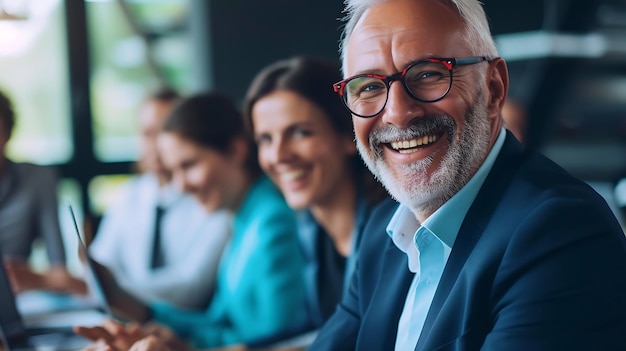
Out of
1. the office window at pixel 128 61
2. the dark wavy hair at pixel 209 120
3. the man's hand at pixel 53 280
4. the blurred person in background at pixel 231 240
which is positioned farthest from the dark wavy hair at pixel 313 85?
the office window at pixel 128 61

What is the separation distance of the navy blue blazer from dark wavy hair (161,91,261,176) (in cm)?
118

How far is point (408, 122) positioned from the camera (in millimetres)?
799

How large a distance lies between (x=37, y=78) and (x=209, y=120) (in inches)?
42.0

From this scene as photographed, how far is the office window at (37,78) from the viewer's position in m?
1.81

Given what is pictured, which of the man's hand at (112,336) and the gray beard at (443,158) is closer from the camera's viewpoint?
the gray beard at (443,158)

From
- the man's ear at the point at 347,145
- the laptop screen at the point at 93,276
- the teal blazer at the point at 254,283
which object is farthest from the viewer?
the teal blazer at the point at 254,283

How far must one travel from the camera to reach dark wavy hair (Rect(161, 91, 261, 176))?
76.4 inches

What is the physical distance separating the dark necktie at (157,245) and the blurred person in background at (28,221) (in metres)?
0.36

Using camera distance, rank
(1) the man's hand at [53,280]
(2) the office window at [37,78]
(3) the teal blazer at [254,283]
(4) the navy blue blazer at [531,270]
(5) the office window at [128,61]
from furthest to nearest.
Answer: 1. (5) the office window at [128,61]
2. (1) the man's hand at [53,280]
3. (2) the office window at [37,78]
4. (3) the teal blazer at [254,283]
5. (4) the navy blue blazer at [531,270]

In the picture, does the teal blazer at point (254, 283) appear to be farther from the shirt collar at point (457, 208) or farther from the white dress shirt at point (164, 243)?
the shirt collar at point (457, 208)

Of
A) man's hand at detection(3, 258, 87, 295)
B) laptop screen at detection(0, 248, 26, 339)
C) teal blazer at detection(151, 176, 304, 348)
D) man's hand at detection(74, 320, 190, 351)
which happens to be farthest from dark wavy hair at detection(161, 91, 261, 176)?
man's hand at detection(74, 320, 190, 351)

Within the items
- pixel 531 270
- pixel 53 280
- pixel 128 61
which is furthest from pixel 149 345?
pixel 128 61

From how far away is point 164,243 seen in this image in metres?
2.40

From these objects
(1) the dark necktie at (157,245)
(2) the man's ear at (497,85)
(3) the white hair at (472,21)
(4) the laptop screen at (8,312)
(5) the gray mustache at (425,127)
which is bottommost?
(1) the dark necktie at (157,245)
